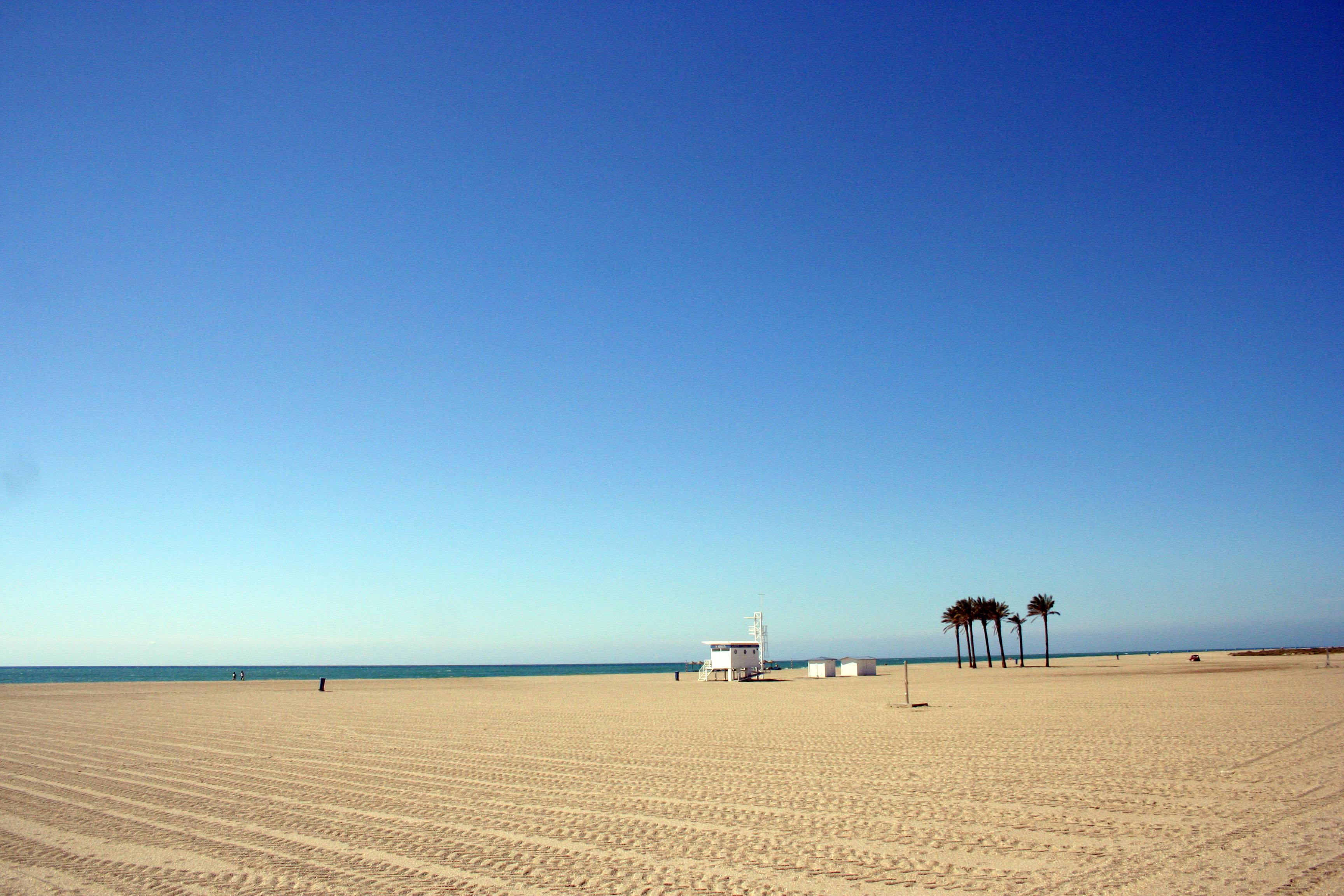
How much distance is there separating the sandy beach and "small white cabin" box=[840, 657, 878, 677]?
37935 mm

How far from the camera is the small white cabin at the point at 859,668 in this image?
204 ft

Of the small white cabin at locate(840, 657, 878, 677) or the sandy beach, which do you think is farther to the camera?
the small white cabin at locate(840, 657, 878, 677)

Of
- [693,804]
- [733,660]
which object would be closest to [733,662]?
[733,660]

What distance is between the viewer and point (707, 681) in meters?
57.3

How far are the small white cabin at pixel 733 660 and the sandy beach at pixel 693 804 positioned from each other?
33647mm

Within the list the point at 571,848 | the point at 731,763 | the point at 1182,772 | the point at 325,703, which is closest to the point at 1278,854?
the point at 1182,772

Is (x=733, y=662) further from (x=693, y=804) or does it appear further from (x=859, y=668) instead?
(x=693, y=804)

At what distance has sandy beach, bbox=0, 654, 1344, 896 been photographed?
7770 millimetres

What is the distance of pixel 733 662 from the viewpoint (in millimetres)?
57906

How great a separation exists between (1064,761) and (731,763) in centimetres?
611

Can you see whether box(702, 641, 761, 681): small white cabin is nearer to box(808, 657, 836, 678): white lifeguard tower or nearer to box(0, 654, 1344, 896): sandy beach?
box(808, 657, 836, 678): white lifeguard tower

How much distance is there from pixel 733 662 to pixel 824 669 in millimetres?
8168

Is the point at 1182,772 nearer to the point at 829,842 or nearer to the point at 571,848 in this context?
the point at 829,842

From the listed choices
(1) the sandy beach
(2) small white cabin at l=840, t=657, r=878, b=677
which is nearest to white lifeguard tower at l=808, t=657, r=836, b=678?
(2) small white cabin at l=840, t=657, r=878, b=677
